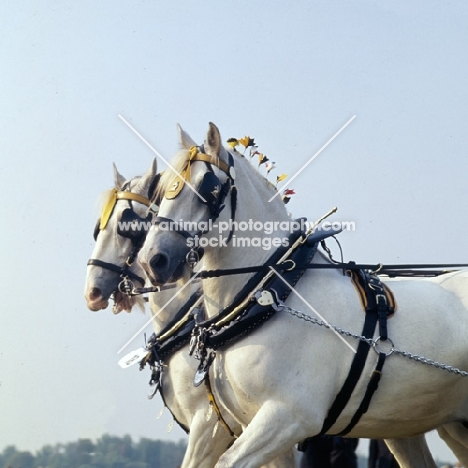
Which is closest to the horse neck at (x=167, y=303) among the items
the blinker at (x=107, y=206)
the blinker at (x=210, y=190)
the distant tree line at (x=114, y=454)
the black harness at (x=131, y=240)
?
the black harness at (x=131, y=240)

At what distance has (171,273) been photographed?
4.56 meters

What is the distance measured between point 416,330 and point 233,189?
125 centimetres

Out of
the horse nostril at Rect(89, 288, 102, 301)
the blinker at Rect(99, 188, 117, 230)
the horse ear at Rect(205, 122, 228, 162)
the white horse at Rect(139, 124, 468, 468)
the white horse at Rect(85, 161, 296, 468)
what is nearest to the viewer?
the white horse at Rect(139, 124, 468, 468)

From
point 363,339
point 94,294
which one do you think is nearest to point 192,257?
point 363,339

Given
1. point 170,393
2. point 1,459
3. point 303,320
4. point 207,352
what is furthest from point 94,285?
point 1,459

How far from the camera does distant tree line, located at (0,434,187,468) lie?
367 inches

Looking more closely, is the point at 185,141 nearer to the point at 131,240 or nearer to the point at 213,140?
the point at 213,140

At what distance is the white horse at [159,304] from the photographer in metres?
5.78

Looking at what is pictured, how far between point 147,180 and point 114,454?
12.5ft

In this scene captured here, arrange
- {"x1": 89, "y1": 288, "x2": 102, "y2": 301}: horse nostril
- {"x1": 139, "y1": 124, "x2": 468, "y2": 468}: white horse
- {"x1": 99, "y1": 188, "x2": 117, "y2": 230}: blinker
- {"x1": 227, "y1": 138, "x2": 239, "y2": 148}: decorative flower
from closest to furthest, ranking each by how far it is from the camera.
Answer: {"x1": 139, "y1": 124, "x2": 468, "y2": 468}: white horse
{"x1": 227, "y1": 138, "x2": 239, "y2": 148}: decorative flower
{"x1": 89, "y1": 288, "x2": 102, "y2": 301}: horse nostril
{"x1": 99, "y1": 188, "x2": 117, "y2": 230}: blinker

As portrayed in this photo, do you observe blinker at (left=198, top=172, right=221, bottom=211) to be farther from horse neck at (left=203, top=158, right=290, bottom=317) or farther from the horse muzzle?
the horse muzzle

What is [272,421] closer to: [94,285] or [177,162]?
[177,162]

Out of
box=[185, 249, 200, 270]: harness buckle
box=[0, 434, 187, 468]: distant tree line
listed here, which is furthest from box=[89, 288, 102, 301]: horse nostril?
box=[0, 434, 187, 468]: distant tree line

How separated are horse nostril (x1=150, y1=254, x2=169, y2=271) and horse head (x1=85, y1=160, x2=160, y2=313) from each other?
1.88m
